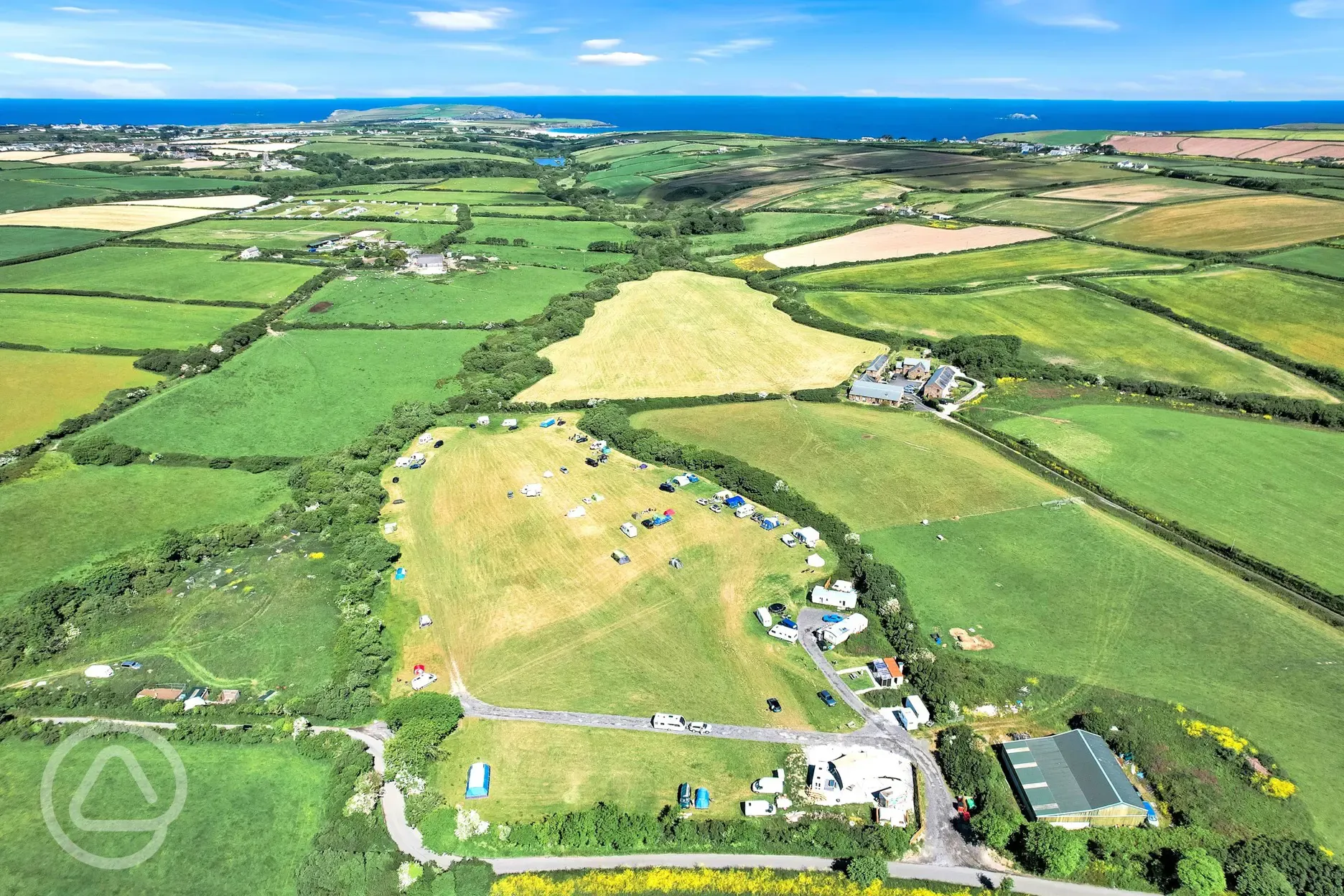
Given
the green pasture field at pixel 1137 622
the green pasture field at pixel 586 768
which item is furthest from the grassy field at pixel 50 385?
the green pasture field at pixel 1137 622

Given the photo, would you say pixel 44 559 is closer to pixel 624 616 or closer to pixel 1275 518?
pixel 624 616

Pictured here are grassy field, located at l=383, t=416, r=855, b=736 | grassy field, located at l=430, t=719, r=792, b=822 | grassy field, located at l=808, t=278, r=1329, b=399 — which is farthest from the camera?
grassy field, located at l=808, t=278, r=1329, b=399

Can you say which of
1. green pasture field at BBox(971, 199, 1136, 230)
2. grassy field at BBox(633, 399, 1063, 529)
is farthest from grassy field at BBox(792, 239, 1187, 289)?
grassy field at BBox(633, 399, 1063, 529)

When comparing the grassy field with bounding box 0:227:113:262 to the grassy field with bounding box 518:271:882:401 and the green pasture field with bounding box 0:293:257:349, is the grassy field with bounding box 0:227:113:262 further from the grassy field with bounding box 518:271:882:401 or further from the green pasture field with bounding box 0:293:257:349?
the grassy field with bounding box 518:271:882:401

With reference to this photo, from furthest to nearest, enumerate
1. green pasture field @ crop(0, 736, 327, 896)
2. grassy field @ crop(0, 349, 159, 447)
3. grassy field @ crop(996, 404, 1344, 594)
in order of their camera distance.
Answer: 1. grassy field @ crop(0, 349, 159, 447)
2. grassy field @ crop(996, 404, 1344, 594)
3. green pasture field @ crop(0, 736, 327, 896)

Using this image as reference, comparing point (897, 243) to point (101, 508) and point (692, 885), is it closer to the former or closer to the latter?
point (692, 885)

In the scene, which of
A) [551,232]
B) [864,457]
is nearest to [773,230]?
[551,232]

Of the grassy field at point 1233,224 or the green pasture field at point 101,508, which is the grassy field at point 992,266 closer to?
the grassy field at point 1233,224
